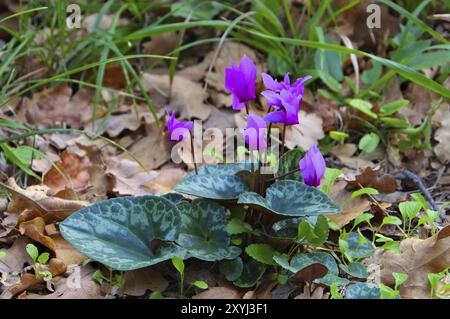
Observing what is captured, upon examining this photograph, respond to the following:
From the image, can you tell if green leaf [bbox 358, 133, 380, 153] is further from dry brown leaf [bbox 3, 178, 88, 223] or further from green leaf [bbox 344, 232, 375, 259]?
dry brown leaf [bbox 3, 178, 88, 223]

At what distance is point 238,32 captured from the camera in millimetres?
2682

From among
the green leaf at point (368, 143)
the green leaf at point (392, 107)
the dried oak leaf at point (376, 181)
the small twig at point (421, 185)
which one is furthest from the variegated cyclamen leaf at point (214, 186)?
the green leaf at point (392, 107)

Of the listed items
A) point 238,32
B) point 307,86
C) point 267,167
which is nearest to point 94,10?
point 238,32

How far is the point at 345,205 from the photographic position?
196 cm

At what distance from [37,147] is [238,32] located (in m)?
0.90

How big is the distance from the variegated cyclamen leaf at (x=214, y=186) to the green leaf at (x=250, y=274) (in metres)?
0.18

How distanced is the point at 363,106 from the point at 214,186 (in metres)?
0.85

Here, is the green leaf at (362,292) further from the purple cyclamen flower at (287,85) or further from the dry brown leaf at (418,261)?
the purple cyclamen flower at (287,85)

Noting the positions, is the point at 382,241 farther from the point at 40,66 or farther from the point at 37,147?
the point at 40,66

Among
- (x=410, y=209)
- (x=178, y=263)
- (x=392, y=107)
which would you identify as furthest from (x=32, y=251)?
(x=392, y=107)

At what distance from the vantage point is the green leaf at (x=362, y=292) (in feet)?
5.06

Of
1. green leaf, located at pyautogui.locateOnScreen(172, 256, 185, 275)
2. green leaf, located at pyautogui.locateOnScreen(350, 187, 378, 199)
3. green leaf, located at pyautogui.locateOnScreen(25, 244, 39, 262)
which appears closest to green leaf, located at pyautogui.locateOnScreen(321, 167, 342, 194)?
green leaf, located at pyautogui.locateOnScreen(350, 187, 378, 199)

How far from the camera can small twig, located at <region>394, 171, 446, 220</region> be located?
1946mm

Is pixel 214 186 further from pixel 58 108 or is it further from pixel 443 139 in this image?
pixel 58 108
